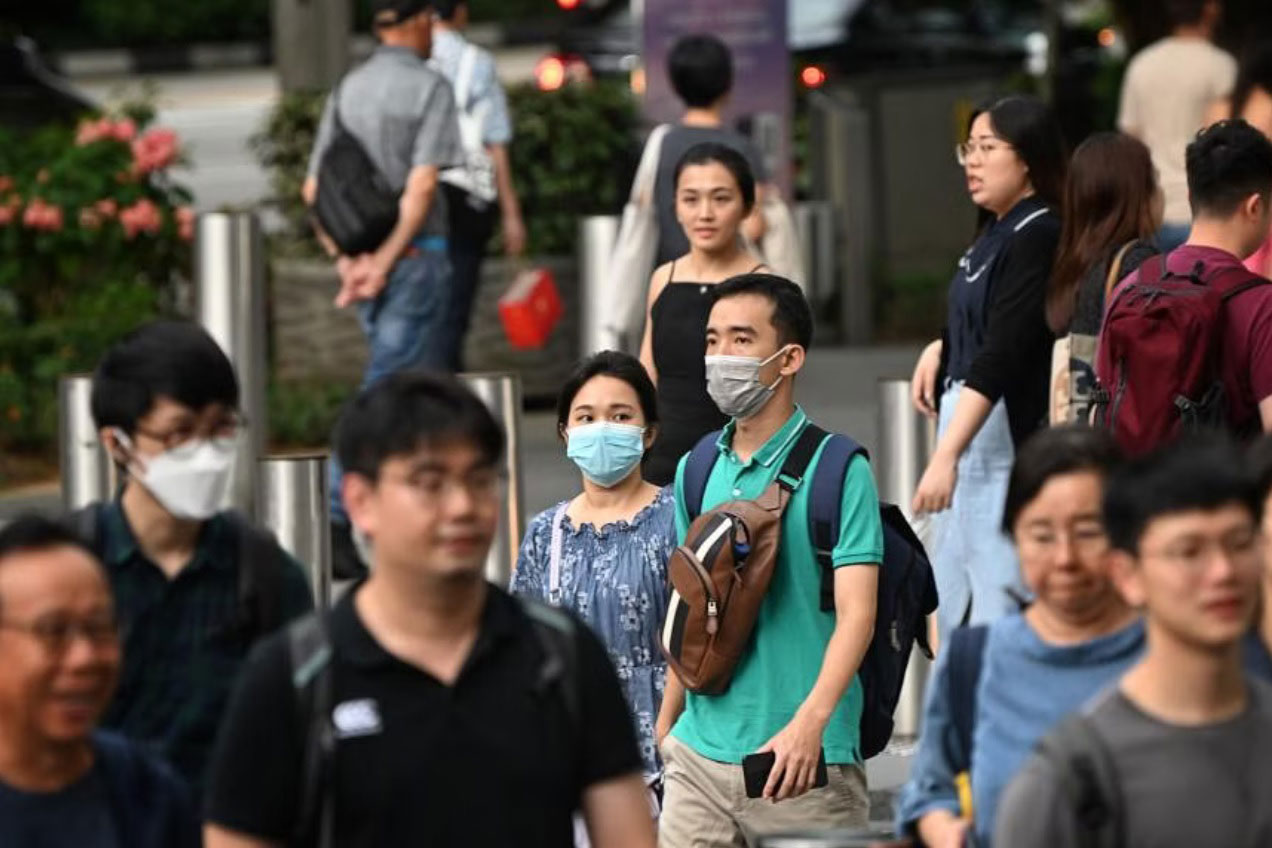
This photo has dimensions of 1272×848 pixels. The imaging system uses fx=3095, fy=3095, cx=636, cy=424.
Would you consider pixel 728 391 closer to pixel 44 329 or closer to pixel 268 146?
pixel 44 329

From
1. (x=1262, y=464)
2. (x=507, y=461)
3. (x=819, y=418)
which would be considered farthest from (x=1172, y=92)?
(x=1262, y=464)

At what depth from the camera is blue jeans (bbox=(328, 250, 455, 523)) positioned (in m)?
10.1

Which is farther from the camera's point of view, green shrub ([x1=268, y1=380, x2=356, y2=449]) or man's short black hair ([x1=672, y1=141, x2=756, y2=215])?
green shrub ([x1=268, y1=380, x2=356, y2=449])

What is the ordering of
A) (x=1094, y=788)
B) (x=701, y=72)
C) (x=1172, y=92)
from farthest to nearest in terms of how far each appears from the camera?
(x=1172, y=92) → (x=701, y=72) → (x=1094, y=788)

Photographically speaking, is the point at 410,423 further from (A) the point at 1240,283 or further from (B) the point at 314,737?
(A) the point at 1240,283

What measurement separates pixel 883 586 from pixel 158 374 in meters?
1.84

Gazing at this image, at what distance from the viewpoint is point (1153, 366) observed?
657cm

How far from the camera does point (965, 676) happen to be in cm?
445

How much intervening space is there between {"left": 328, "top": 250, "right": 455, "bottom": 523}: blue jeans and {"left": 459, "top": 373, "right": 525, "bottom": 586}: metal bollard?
903 mm

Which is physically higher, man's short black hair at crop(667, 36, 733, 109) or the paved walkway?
man's short black hair at crop(667, 36, 733, 109)

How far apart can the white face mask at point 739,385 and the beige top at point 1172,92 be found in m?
5.04

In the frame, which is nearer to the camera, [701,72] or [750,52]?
[701,72]

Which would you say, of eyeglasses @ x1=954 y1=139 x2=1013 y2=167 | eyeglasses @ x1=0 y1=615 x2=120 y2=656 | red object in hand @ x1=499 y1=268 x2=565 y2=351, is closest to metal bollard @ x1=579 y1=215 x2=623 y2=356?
red object in hand @ x1=499 y1=268 x2=565 y2=351

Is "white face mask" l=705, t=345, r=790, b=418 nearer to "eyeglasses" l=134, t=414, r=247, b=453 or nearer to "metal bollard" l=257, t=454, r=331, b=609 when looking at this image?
"eyeglasses" l=134, t=414, r=247, b=453
